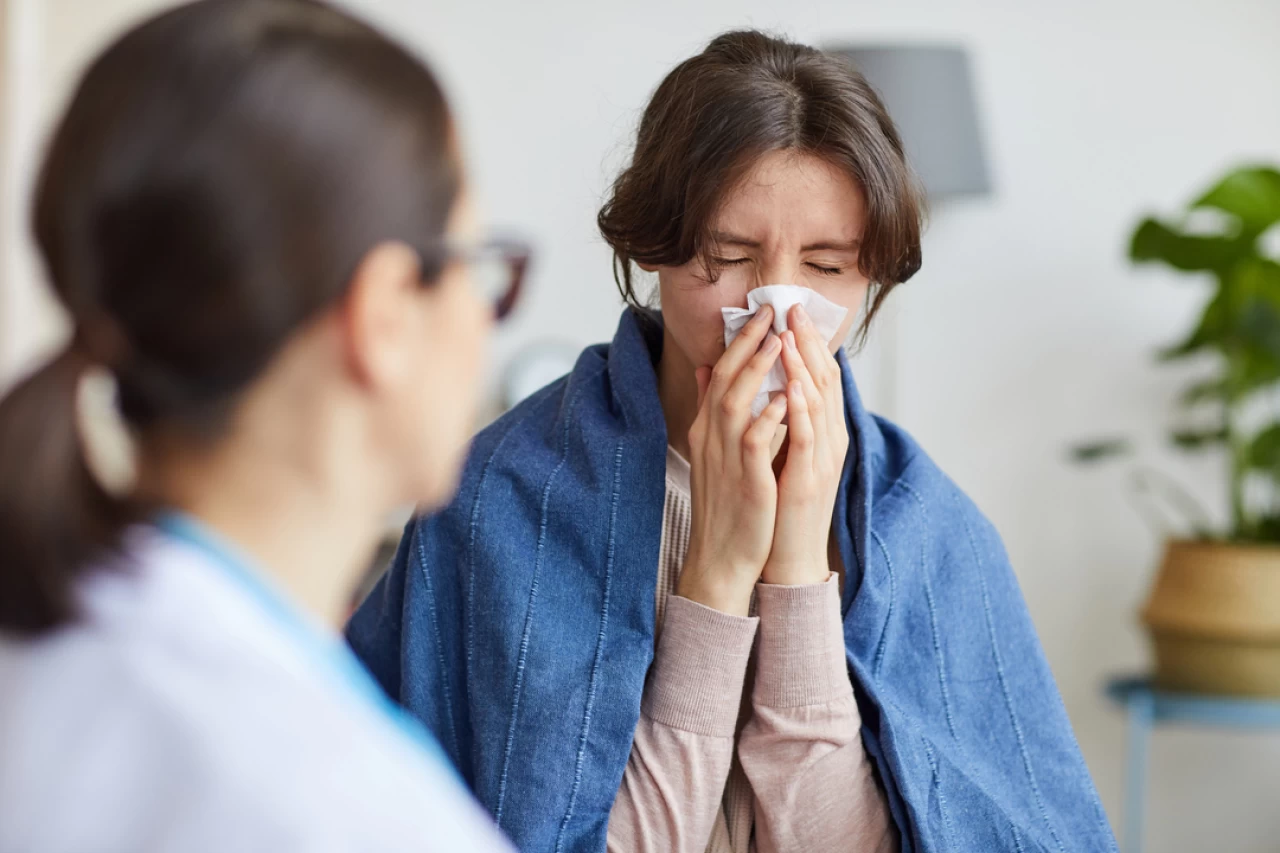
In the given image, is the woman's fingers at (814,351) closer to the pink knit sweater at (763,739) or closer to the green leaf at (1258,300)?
the pink knit sweater at (763,739)

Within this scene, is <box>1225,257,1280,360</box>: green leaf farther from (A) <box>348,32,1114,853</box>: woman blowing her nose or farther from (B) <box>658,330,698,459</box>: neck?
(B) <box>658,330,698,459</box>: neck

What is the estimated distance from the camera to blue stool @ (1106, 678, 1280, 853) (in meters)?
2.16

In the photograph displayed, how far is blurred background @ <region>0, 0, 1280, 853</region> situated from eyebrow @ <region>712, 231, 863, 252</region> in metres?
1.49

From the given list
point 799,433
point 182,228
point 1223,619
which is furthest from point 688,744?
point 1223,619

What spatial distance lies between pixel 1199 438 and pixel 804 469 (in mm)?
1567

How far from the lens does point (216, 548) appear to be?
0.57 meters

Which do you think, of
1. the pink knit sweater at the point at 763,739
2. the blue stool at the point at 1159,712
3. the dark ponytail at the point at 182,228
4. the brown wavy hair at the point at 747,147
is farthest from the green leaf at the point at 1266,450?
the dark ponytail at the point at 182,228

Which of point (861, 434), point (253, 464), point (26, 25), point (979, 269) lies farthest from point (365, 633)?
point (26, 25)

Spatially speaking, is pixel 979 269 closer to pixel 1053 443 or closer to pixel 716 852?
pixel 1053 443

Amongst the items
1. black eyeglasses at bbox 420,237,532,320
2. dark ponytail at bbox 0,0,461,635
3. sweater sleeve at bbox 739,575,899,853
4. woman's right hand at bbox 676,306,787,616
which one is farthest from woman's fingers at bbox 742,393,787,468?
dark ponytail at bbox 0,0,461,635

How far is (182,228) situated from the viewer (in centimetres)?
55

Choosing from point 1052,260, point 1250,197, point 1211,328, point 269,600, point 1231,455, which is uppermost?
point 269,600

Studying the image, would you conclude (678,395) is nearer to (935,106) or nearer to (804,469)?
(804,469)

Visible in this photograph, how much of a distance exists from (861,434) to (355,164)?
0.71m
